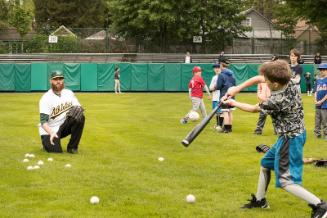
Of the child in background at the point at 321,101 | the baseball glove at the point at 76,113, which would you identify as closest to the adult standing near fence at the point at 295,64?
the child in background at the point at 321,101

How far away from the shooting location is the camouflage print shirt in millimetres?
6805

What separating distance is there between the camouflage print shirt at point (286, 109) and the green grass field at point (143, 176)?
3.62ft

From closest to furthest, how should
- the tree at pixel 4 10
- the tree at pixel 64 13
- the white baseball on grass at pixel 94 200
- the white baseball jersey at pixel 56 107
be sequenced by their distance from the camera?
the white baseball on grass at pixel 94 200
the white baseball jersey at pixel 56 107
the tree at pixel 4 10
the tree at pixel 64 13

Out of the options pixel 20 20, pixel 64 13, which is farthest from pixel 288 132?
pixel 64 13

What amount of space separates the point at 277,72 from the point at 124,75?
3261 centimetres

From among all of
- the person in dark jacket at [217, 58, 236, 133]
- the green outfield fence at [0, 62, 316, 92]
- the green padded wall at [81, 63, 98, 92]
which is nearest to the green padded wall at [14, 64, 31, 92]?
the green outfield fence at [0, 62, 316, 92]

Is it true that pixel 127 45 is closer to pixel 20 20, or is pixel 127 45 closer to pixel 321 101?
pixel 20 20

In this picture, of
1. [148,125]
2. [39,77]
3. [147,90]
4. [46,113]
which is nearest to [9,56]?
[39,77]

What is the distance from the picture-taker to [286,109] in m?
6.83

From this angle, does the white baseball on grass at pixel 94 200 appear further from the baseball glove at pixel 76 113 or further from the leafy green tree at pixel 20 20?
the leafy green tree at pixel 20 20

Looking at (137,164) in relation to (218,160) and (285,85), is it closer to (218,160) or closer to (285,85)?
(218,160)

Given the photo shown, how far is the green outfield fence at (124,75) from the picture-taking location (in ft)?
125

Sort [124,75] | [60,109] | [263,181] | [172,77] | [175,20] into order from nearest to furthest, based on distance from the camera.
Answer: [263,181] → [60,109] → [124,75] → [172,77] → [175,20]

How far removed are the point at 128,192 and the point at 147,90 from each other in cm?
3057
